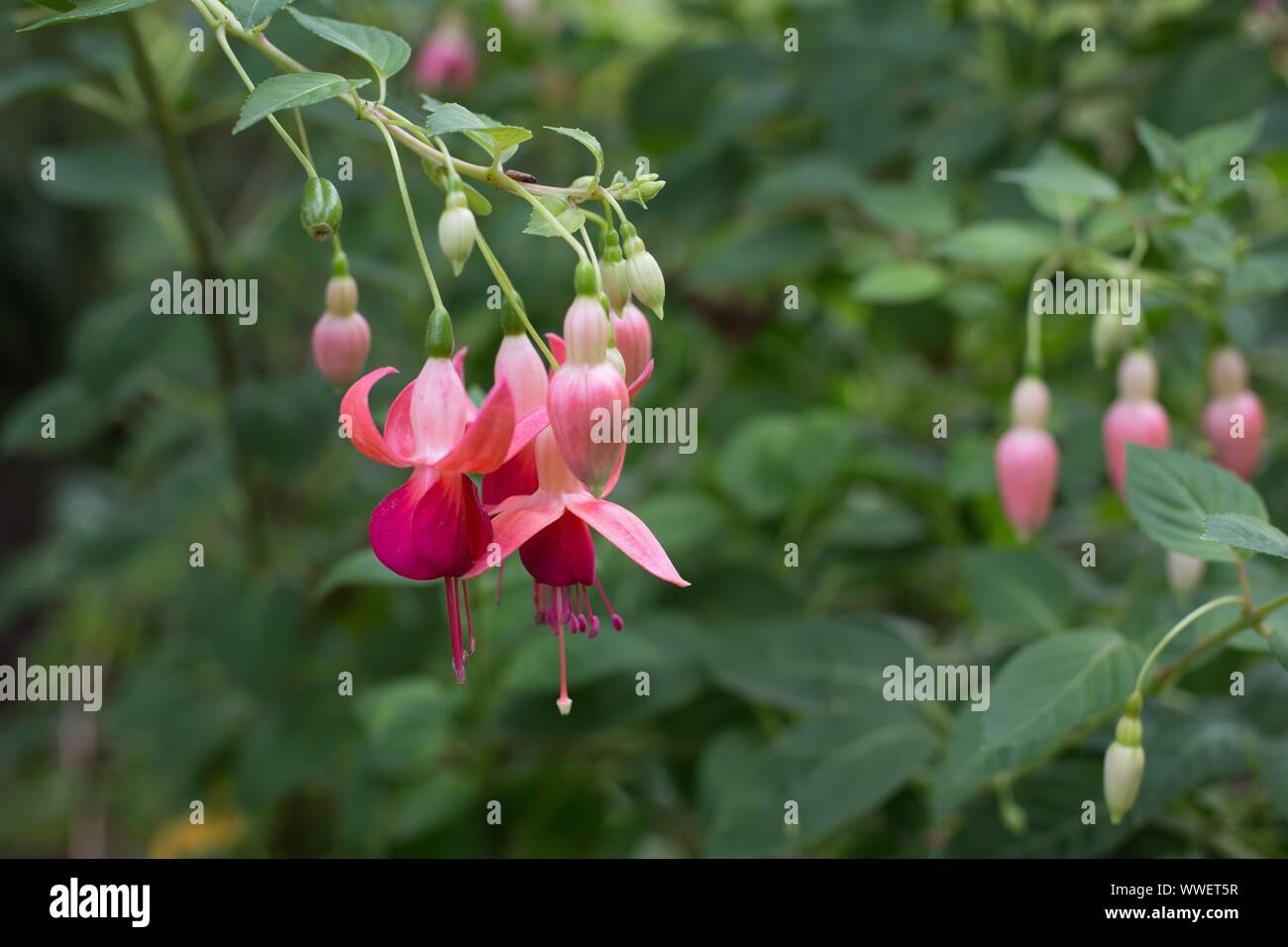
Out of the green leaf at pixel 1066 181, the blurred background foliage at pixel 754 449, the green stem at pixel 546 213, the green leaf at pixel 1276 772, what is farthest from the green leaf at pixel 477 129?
the green leaf at pixel 1276 772

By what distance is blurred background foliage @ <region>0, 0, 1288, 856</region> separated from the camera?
2.56 ft

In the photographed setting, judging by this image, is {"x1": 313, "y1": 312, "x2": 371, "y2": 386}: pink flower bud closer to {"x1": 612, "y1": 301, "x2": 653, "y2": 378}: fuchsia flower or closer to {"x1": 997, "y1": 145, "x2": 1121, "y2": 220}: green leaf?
{"x1": 612, "y1": 301, "x2": 653, "y2": 378}: fuchsia flower

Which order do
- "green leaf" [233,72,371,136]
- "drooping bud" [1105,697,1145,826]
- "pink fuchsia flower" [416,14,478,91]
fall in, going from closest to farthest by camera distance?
"green leaf" [233,72,371,136]
"drooping bud" [1105,697,1145,826]
"pink fuchsia flower" [416,14,478,91]

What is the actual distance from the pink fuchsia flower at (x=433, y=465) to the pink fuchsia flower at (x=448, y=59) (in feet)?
3.25

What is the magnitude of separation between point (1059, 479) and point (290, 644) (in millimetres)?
763

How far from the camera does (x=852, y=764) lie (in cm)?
76

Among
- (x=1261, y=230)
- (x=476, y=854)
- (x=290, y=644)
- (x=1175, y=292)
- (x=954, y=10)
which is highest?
(x=954, y=10)

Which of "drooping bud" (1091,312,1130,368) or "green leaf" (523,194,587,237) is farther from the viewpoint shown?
"drooping bud" (1091,312,1130,368)

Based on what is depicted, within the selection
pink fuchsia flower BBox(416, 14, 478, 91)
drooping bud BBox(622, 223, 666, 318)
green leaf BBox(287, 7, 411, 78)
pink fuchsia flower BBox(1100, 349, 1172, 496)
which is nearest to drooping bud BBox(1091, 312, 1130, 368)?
pink fuchsia flower BBox(1100, 349, 1172, 496)

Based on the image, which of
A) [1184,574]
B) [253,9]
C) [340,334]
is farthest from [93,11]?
[1184,574]

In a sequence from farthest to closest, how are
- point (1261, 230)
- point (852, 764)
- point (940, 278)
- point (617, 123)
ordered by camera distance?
1. point (617, 123)
2. point (1261, 230)
3. point (940, 278)
4. point (852, 764)

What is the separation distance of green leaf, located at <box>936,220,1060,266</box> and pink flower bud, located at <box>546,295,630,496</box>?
16.6 inches

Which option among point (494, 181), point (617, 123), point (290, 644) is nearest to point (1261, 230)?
point (617, 123)

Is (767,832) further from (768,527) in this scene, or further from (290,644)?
(290,644)
